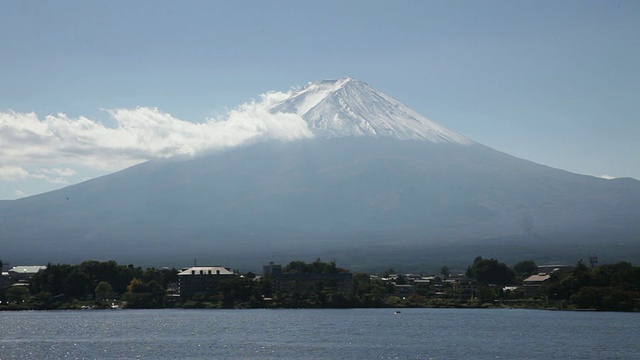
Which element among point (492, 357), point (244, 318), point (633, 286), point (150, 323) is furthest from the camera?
point (633, 286)

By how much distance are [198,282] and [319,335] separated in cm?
5087

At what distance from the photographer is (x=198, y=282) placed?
4852 inches

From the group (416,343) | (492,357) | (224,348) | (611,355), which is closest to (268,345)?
(224,348)

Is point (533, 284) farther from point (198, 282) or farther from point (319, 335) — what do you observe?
point (319, 335)

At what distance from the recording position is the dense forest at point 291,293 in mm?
110000

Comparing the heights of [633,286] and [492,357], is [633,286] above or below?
above

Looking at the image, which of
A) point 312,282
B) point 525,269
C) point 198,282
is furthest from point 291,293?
point 525,269

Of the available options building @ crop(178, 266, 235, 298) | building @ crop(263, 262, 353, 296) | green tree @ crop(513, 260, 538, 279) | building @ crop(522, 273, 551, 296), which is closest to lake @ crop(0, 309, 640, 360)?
building @ crop(263, 262, 353, 296)

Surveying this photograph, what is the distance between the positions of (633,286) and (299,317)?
35.0m

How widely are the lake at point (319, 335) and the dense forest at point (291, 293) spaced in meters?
7.92

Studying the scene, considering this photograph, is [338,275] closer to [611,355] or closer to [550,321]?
[550,321]

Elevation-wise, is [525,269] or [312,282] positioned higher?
[525,269]

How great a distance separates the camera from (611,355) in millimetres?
62656

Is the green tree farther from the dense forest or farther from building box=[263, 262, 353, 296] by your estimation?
building box=[263, 262, 353, 296]
